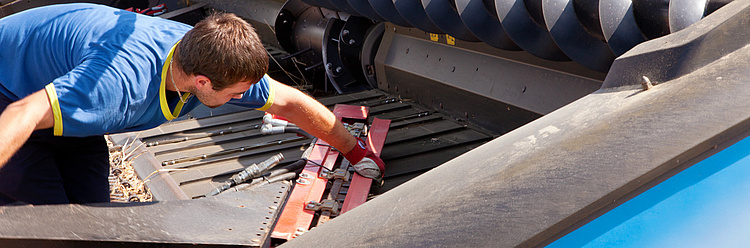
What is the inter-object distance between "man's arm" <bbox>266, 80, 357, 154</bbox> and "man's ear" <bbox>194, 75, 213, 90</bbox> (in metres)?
0.38

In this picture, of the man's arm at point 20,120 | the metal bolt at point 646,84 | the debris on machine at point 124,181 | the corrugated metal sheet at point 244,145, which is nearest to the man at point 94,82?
the man's arm at point 20,120

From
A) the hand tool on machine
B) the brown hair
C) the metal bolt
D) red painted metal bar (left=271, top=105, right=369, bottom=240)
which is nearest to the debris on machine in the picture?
the hand tool on machine

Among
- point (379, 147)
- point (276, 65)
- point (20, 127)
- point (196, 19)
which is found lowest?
point (20, 127)

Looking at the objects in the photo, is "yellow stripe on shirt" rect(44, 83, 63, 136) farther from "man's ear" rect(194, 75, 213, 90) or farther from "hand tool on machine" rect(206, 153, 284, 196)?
"hand tool on machine" rect(206, 153, 284, 196)

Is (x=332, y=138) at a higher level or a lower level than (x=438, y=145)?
lower

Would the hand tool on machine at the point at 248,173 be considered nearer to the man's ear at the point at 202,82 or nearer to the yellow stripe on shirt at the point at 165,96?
the yellow stripe on shirt at the point at 165,96

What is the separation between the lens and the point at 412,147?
2641 mm

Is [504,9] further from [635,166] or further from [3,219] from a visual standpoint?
[3,219]

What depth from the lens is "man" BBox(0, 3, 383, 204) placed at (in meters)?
1.32

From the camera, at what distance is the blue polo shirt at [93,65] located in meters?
1.34

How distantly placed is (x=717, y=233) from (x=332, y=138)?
1.48 metres

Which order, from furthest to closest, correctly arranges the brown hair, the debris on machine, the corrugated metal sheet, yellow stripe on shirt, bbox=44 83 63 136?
the corrugated metal sheet < the debris on machine < the brown hair < yellow stripe on shirt, bbox=44 83 63 136

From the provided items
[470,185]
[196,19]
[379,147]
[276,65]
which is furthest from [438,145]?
[196,19]

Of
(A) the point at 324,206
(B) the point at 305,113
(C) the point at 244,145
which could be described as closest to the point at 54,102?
(B) the point at 305,113
